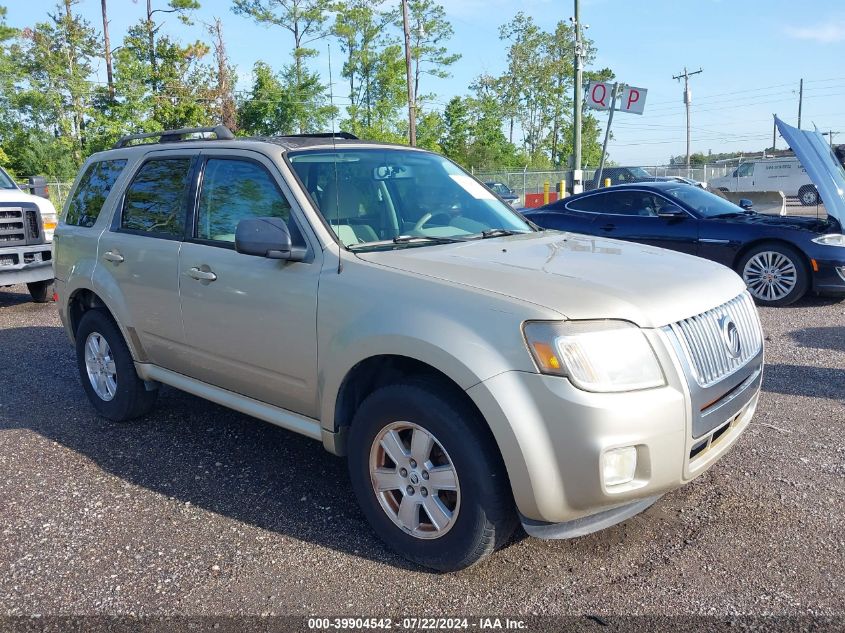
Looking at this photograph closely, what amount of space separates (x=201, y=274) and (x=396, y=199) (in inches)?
44.9

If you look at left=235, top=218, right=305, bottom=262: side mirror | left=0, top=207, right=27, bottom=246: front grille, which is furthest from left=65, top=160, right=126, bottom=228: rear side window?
left=0, top=207, right=27, bottom=246: front grille

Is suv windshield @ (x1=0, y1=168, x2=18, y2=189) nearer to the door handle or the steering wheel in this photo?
the door handle

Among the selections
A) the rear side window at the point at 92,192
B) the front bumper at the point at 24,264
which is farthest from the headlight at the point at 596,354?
the front bumper at the point at 24,264

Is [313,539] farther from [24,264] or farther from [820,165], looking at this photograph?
[24,264]

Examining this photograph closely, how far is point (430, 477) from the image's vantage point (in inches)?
118

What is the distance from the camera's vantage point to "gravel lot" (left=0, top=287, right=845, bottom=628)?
114 inches

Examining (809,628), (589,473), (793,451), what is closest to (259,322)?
(589,473)

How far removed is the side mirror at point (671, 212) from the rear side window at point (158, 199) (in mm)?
6843

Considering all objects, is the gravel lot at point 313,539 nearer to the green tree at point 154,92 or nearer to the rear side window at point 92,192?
the rear side window at point 92,192

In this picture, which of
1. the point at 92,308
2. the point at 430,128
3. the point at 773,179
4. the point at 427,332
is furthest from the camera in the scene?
the point at 430,128

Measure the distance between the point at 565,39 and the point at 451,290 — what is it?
55.3m

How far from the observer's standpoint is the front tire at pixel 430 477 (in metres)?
2.81

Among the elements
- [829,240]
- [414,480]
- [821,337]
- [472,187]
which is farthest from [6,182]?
[829,240]

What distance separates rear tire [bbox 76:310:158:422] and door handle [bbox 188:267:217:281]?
3.62 feet
